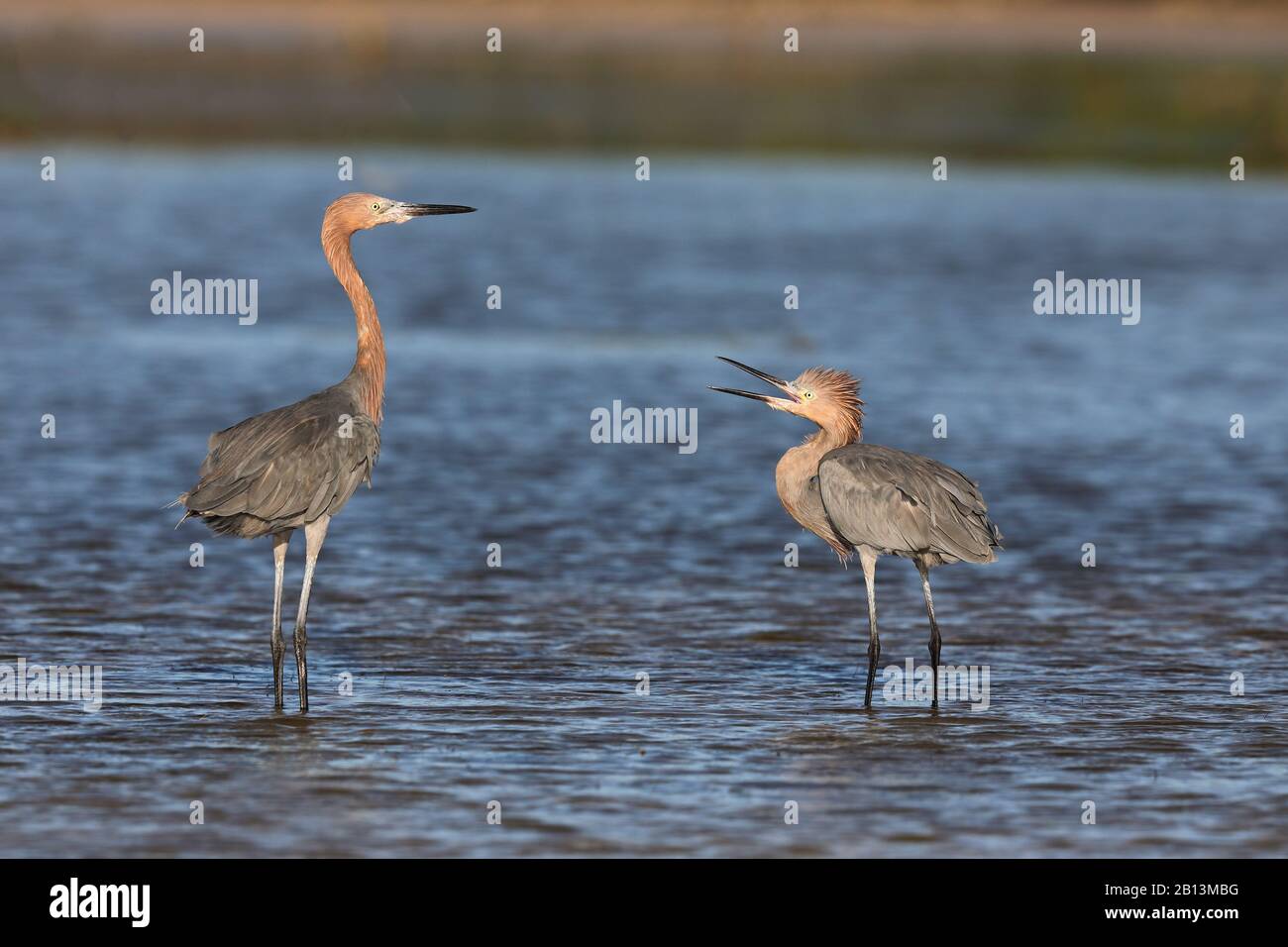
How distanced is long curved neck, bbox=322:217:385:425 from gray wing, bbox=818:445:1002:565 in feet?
7.59

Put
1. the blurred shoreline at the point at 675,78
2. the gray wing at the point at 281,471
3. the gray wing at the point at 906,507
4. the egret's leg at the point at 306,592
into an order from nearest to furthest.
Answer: the gray wing at the point at 281,471, the egret's leg at the point at 306,592, the gray wing at the point at 906,507, the blurred shoreline at the point at 675,78

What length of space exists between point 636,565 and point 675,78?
107 ft

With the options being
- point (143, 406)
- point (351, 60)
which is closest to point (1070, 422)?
point (143, 406)

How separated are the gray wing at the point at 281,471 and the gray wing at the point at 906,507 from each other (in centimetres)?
231

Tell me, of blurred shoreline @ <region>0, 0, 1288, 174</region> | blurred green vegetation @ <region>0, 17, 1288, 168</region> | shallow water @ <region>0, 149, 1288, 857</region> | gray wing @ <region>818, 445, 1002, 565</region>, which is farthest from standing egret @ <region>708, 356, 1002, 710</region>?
blurred green vegetation @ <region>0, 17, 1288, 168</region>

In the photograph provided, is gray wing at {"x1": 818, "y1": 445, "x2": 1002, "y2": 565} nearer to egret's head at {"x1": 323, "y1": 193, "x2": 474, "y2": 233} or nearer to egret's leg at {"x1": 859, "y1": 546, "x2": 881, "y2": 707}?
egret's leg at {"x1": 859, "y1": 546, "x2": 881, "y2": 707}

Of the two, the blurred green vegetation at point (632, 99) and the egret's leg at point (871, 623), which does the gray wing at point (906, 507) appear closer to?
the egret's leg at point (871, 623)

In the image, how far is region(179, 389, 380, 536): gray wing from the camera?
9672mm

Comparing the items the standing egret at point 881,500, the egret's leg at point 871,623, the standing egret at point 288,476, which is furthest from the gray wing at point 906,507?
the standing egret at point 288,476

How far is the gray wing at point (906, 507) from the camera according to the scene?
10094mm

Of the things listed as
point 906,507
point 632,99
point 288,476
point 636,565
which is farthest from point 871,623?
point 632,99

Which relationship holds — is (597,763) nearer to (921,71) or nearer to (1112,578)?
(1112,578)

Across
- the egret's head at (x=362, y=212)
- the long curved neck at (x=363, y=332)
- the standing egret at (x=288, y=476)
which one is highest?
the egret's head at (x=362, y=212)

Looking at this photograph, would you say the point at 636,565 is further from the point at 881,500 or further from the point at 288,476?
the point at 288,476
